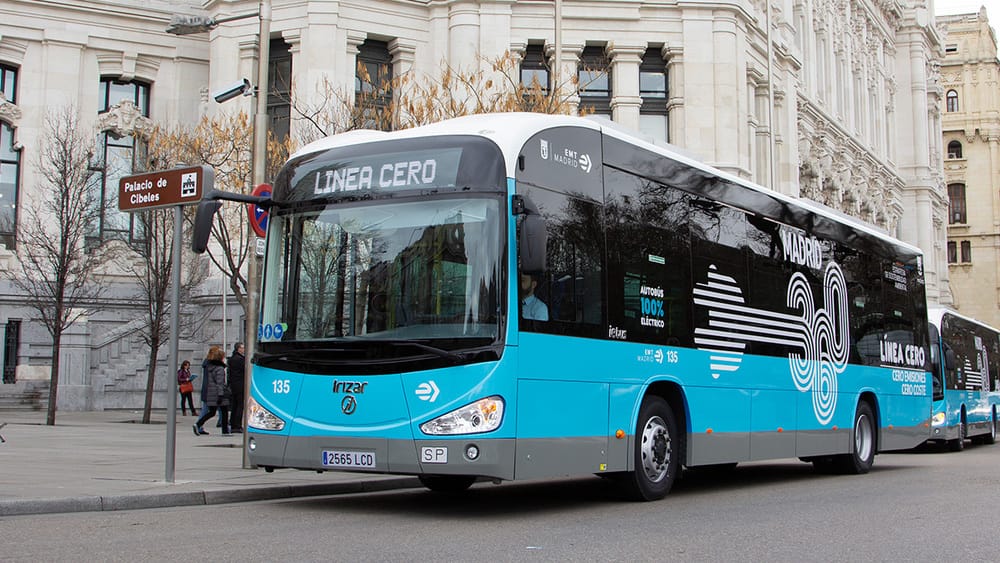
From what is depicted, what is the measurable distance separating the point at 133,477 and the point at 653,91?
29.3 meters

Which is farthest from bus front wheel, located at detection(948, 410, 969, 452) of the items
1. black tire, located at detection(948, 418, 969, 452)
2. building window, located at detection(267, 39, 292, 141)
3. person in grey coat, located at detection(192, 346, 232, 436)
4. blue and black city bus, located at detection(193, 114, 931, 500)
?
building window, located at detection(267, 39, 292, 141)

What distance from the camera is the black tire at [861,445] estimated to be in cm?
1579

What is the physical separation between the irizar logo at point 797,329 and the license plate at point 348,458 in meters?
4.06

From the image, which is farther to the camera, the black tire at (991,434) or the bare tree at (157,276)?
the black tire at (991,434)

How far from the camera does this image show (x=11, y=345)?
33594 mm

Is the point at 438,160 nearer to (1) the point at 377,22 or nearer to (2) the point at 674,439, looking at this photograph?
(2) the point at 674,439

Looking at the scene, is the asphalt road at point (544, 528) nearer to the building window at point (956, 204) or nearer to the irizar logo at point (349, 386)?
the irizar logo at point (349, 386)

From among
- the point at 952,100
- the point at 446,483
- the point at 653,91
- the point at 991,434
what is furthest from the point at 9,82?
the point at 952,100

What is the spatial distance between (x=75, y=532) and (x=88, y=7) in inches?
1288

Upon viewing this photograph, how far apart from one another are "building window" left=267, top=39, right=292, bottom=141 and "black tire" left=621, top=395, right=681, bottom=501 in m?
25.7

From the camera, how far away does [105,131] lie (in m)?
37.7

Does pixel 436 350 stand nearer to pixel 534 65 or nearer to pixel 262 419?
pixel 262 419

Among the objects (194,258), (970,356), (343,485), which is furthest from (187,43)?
(343,485)

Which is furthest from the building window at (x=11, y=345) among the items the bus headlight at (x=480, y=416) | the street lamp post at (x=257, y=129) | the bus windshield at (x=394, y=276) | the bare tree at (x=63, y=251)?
the bus headlight at (x=480, y=416)
